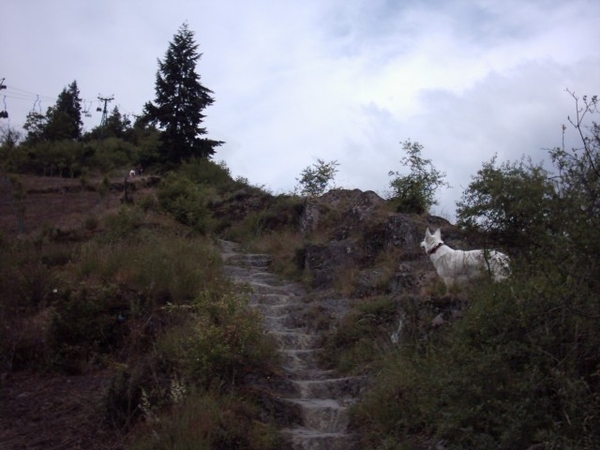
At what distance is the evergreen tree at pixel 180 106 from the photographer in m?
34.0

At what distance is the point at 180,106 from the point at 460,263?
2734 centimetres

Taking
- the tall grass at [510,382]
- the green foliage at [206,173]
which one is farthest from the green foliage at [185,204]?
the tall grass at [510,382]

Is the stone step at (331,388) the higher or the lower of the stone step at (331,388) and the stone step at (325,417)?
the higher

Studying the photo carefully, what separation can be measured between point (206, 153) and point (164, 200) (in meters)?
15.4

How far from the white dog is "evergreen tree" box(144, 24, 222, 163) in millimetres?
24510

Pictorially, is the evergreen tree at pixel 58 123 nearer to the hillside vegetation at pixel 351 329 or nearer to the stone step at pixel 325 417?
the hillside vegetation at pixel 351 329

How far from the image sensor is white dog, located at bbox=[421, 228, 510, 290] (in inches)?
309

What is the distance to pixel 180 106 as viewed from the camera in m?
34.8

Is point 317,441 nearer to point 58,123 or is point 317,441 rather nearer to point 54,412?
point 54,412

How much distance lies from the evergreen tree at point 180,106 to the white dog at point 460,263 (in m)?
24.5

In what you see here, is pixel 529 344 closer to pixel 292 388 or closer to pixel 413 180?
pixel 292 388

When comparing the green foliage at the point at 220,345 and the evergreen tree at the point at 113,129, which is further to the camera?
the evergreen tree at the point at 113,129

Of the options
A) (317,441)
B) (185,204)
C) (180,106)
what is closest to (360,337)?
(317,441)

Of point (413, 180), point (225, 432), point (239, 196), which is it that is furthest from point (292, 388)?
point (239, 196)
